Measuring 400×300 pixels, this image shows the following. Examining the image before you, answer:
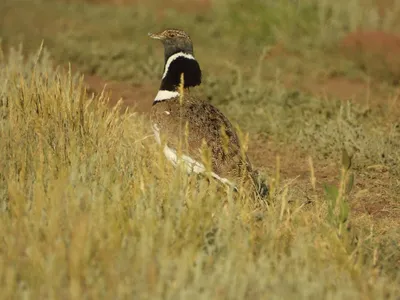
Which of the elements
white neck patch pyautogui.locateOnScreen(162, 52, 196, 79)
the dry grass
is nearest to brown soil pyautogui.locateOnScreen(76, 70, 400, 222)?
white neck patch pyautogui.locateOnScreen(162, 52, 196, 79)

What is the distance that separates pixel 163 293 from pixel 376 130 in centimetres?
471

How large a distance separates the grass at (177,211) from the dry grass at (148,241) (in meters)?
0.01

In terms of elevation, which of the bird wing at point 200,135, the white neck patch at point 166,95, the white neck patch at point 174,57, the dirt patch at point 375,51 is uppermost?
the white neck patch at point 174,57

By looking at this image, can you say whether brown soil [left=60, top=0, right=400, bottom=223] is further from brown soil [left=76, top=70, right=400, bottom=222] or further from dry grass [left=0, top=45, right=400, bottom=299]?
dry grass [left=0, top=45, right=400, bottom=299]

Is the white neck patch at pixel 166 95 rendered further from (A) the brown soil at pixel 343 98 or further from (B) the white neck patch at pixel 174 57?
(A) the brown soil at pixel 343 98

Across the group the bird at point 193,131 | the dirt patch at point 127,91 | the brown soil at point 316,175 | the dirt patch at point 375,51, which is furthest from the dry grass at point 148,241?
the dirt patch at point 375,51

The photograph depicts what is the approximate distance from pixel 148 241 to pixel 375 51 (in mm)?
8183

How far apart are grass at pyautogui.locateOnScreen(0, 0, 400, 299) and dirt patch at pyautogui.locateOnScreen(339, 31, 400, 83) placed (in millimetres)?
1744

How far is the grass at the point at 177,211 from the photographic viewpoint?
4.07m

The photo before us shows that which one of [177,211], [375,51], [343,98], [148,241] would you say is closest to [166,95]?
[177,211]

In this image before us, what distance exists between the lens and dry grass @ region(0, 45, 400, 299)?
4023 mm

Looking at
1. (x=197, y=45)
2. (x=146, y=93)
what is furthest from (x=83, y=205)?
(x=197, y=45)

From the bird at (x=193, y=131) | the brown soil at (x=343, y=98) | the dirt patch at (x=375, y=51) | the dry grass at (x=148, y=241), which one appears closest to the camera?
the dry grass at (x=148, y=241)

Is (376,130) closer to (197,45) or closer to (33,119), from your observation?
(33,119)
